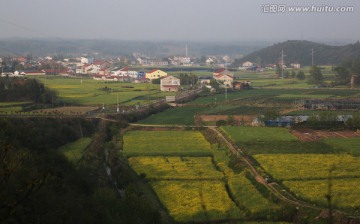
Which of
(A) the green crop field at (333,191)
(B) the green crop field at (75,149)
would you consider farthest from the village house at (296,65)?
(A) the green crop field at (333,191)

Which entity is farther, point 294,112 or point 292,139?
point 294,112

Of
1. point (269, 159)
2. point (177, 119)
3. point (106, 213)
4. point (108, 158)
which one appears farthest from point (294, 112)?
point (106, 213)

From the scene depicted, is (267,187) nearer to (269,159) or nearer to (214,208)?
(214,208)

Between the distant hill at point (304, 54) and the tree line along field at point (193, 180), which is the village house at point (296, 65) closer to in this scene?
the distant hill at point (304, 54)

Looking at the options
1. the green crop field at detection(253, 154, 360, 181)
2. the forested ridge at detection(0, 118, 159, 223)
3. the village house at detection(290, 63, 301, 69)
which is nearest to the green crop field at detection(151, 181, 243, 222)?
the forested ridge at detection(0, 118, 159, 223)

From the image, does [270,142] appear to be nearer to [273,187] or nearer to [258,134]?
[258,134]

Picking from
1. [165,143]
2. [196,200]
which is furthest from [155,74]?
[196,200]
